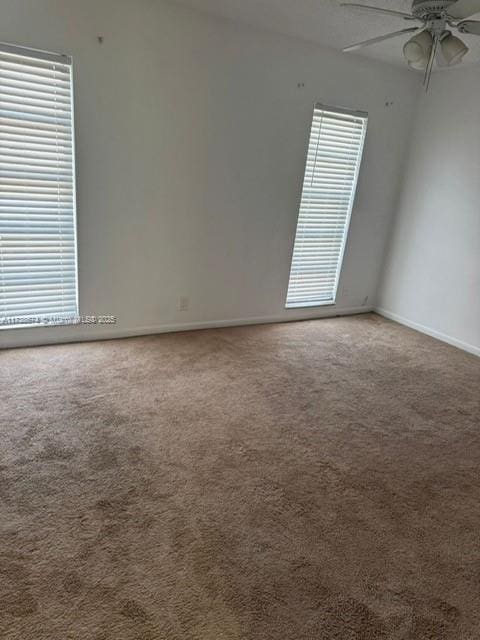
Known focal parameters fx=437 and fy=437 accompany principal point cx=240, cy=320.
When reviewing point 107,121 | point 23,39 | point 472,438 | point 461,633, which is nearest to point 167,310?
point 107,121

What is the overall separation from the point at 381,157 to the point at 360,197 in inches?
17.4

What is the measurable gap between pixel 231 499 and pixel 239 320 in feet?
7.63

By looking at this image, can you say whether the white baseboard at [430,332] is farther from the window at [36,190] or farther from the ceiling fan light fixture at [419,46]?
the window at [36,190]

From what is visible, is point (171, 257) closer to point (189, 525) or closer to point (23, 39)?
point (23, 39)

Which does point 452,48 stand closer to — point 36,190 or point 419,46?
point 419,46

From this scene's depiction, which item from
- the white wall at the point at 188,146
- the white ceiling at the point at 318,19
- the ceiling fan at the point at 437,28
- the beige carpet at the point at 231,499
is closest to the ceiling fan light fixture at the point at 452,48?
the ceiling fan at the point at 437,28

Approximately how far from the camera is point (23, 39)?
9.07ft

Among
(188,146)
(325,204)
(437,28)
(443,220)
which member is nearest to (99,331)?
(188,146)

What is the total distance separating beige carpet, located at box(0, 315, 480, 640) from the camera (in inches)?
61.2

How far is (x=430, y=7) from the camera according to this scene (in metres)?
2.07

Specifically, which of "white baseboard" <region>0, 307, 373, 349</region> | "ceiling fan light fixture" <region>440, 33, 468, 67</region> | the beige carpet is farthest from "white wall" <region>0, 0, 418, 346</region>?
"ceiling fan light fixture" <region>440, 33, 468, 67</region>

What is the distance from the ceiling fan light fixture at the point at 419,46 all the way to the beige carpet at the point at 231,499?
6.97ft

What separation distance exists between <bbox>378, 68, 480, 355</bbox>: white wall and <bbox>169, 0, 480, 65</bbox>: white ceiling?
560mm

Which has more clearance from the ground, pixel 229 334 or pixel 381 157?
pixel 381 157
